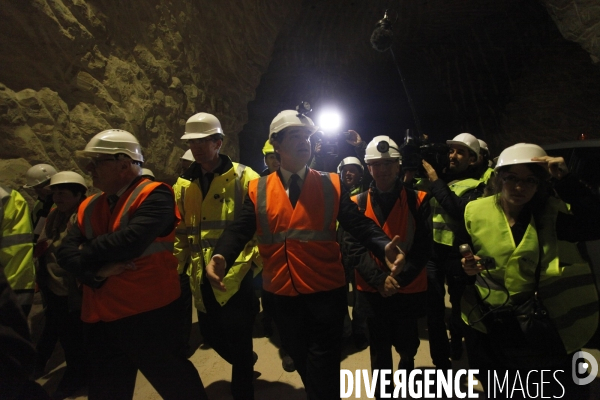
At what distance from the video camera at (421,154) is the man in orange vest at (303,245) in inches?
39.6

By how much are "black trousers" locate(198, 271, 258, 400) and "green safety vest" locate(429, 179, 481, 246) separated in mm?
1589

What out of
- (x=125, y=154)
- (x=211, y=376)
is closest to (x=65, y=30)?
(x=125, y=154)

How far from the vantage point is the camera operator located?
2.46m

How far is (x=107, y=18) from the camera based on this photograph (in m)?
3.33

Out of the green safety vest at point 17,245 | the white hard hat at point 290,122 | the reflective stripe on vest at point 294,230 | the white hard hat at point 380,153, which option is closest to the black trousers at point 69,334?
the green safety vest at point 17,245

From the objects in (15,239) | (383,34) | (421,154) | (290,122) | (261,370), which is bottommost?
(261,370)

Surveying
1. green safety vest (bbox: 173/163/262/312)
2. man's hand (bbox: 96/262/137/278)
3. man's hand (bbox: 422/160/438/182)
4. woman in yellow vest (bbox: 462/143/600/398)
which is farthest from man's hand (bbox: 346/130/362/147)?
man's hand (bbox: 96/262/137/278)

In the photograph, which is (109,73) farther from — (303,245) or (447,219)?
(447,219)

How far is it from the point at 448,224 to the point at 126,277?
2315 millimetres

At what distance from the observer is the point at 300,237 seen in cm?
170

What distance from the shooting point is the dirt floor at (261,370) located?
2.45 metres

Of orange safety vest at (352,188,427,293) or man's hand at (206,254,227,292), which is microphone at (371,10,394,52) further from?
man's hand at (206,254,227,292)

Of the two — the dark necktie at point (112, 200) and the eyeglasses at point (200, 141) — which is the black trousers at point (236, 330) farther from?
the eyeglasses at point (200, 141)

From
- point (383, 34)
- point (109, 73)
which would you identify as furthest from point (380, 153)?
point (383, 34)
